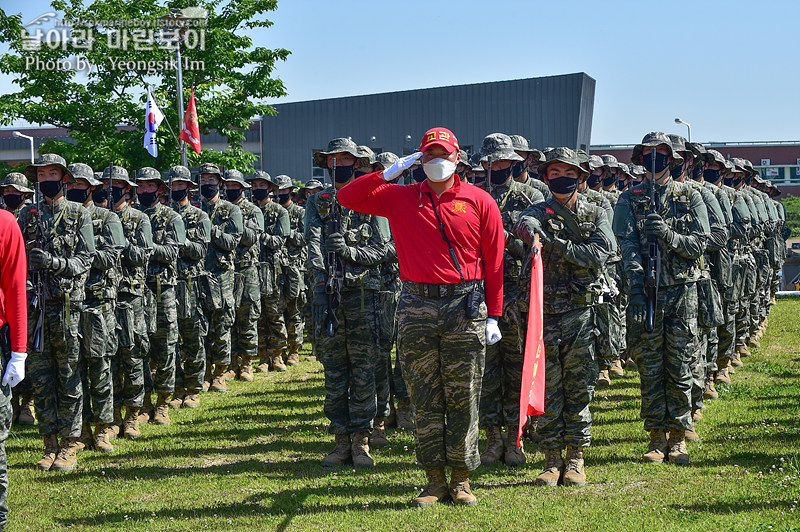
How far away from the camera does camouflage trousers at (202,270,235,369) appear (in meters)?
12.6

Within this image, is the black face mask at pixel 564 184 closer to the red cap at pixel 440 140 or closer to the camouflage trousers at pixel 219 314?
the red cap at pixel 440 140

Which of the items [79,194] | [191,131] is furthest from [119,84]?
[79,194]

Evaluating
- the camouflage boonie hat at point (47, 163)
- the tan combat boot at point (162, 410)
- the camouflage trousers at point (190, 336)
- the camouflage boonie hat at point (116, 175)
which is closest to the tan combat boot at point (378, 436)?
the tan combat boot at point (162, 410)

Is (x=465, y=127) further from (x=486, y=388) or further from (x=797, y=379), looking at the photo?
(x=486, y=388)

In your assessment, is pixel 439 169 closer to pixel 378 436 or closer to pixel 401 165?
pixel 401 165

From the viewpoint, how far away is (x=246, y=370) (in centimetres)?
1502

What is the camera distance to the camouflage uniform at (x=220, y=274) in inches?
501

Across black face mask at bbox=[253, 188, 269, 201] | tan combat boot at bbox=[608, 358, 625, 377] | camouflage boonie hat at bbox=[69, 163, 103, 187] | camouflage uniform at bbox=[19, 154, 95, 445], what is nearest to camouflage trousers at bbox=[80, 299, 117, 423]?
camouflage uniform at bbox=[19, 154, 95, 445]

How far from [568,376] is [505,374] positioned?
116 centimetres

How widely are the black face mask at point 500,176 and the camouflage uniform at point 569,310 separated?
4.25ft

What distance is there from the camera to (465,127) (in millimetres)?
40656

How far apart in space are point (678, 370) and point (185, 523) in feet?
15.0

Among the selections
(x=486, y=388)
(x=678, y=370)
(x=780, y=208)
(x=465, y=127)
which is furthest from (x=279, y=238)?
(x=465, y=127)

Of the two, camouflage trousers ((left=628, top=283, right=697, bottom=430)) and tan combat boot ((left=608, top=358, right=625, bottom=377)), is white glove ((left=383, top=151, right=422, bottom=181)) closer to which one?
camouflage trousers ((left=628, top=283, right=697, bottom=430))
